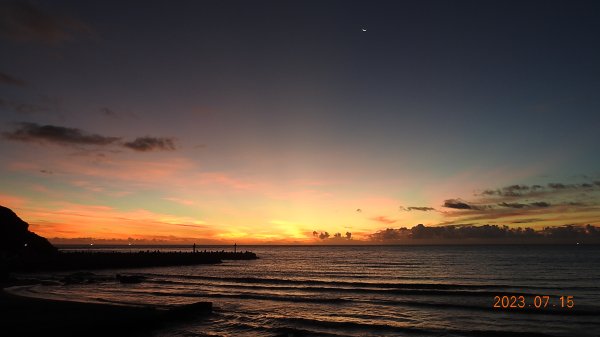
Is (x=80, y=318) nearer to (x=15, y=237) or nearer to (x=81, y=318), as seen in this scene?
(x=81, y=318)

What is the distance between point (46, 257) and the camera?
69.8 metres

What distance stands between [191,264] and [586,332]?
8352cm

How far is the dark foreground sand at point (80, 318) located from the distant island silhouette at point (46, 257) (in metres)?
43.3

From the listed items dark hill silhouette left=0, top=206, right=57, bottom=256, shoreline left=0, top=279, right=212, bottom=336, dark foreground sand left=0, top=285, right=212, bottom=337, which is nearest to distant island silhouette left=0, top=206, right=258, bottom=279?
dark hill silhouette left=0, top=206, right=57, bottom=256

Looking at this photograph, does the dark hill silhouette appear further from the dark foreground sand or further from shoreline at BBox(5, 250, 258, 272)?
the dark foreground sand

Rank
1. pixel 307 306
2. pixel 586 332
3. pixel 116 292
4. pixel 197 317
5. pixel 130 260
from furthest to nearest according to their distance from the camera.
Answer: pixel 130 260
pixel 116 292
pixel 307 306
pixel 197 317
pixel 586 332

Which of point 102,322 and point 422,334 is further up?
point 102,322

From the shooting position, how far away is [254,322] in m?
25.7

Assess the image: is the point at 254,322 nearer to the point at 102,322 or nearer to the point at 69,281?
the point at 102,322

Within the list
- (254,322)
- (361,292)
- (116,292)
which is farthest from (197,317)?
(361,292)

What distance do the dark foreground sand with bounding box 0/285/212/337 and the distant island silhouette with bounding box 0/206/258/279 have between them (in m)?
43.3

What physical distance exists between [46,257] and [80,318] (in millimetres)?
58762

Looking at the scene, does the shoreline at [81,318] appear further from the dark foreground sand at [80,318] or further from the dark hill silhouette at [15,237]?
the dark hill silhouette at [15,237]

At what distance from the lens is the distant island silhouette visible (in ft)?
214
